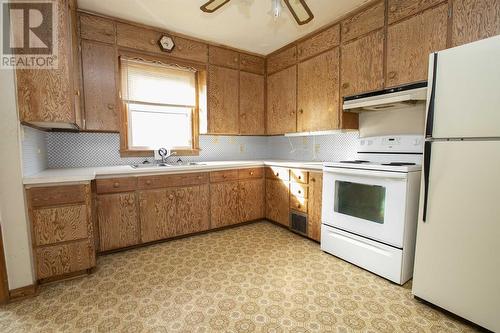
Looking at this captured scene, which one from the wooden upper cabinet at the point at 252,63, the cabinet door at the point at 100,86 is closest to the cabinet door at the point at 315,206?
the wooden upper cabinet at the point at 252,63

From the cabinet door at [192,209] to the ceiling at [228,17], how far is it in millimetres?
1933

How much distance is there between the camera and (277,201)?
130 inches

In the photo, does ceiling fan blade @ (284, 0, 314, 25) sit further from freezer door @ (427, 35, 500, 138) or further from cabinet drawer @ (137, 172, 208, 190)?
cabinet drawer @ (137, 172, 208, 190)

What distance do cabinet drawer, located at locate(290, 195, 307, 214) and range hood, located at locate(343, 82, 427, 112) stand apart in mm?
1175

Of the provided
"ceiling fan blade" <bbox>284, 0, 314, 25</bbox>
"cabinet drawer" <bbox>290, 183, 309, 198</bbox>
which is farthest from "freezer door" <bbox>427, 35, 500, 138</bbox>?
"cabinet drawer" <bbox>290, 183, 309, 198</bbox>

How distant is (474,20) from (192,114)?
10.0 ft

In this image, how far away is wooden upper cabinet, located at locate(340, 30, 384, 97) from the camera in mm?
2336

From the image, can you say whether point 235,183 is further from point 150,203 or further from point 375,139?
point 375,139

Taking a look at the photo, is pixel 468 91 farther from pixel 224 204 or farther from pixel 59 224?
pixel 59 224

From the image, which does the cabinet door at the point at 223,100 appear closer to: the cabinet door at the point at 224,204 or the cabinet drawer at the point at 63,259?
the cabinet door at the point at 224,204

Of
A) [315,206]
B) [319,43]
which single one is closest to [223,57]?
[319,43]

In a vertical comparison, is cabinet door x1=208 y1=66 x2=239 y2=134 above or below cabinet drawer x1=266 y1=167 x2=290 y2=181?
above

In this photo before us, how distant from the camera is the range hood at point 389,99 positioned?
202 cm

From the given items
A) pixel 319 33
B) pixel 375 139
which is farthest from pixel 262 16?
pixel 375 139
